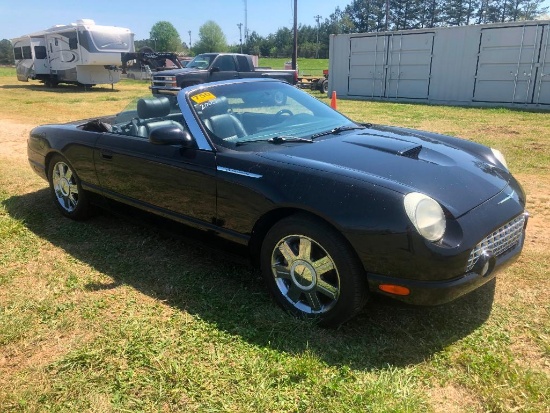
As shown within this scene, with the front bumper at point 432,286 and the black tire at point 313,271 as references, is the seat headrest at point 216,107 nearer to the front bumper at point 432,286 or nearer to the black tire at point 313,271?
the black tire at point 313,271

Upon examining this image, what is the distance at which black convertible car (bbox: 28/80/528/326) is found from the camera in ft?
7.53

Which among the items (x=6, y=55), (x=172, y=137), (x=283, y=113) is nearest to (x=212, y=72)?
(x=283, y=113)

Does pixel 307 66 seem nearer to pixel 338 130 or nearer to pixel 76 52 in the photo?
pixel 76 52

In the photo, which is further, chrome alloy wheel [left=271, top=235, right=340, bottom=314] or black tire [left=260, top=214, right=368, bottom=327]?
chrome alloy wheel [left=271, top=235, right=340, bottom=314]

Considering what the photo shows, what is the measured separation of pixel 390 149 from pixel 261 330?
144 cm

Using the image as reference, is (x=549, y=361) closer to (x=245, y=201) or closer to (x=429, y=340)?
(x=429, y=340)

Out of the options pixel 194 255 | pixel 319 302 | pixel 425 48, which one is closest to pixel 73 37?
pixel 425 48

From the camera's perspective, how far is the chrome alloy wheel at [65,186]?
4422 millimetres

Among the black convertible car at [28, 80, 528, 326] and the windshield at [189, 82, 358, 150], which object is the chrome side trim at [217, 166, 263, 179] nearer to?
the black convertible car at [28, 80, 528, 326]

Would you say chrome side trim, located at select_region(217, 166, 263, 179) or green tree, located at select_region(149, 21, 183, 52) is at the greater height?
green tree, located at select_region(149, 21, 183, 52)

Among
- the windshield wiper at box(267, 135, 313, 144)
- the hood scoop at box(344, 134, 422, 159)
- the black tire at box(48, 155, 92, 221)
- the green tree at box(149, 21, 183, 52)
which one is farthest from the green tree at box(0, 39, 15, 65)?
the hood scoop at box(344, 134, 422, 159)

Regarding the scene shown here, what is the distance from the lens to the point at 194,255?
3713mm

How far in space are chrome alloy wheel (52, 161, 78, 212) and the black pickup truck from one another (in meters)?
10.5

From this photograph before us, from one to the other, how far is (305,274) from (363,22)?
90.6m
